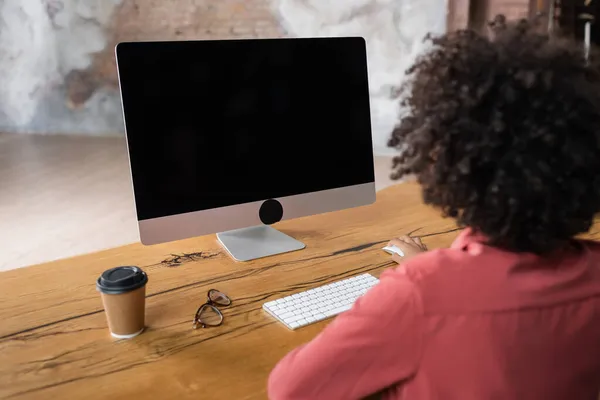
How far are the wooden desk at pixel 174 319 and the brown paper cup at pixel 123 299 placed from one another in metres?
0.02

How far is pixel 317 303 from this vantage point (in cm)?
122

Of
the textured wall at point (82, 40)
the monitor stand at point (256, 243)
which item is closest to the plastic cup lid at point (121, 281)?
the monitor stand at point (256, 243)

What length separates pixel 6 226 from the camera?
3.88m

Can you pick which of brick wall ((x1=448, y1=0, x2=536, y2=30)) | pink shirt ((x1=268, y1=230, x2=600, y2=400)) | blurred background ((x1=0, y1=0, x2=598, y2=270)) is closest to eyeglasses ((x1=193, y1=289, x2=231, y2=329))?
pink shirt ((x1=268, y1=230, x2=600, y2=400))

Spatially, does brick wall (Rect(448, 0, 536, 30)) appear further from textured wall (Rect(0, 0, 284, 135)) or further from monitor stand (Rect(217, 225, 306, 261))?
monitor stand (Rect(217, 225, 306, 261))

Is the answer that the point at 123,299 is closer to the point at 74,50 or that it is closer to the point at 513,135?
the point at 513,135

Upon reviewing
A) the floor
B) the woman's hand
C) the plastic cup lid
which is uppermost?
the plastic cup lid

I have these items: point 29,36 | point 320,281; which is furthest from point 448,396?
point 29,36

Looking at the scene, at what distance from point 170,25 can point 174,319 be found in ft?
16.5

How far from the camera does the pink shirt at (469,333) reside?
2.42 feet

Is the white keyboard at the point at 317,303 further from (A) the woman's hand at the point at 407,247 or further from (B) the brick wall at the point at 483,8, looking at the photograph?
(B) the brick wall at the point at 483,8

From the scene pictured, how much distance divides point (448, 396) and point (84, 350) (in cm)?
65

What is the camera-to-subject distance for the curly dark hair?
738mm

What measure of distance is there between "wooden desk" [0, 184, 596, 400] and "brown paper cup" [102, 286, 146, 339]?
0.02 m
